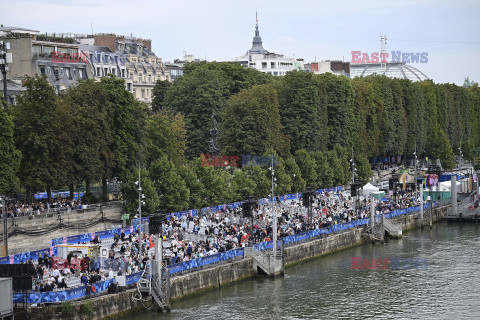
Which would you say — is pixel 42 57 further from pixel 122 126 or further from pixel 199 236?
pixel 199 236

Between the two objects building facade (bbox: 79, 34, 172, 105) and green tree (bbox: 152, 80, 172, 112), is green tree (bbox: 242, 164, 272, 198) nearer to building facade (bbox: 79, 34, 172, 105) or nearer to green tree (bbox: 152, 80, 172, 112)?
building facade (bbox: 79, 34, 172, 105)

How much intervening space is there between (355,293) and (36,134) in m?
24.3

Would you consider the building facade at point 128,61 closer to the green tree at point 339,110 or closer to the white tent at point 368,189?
the green tree at point 339,110

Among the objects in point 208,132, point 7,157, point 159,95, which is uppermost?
point 159,95

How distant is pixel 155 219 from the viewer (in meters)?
49.5

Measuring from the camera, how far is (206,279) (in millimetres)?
52219

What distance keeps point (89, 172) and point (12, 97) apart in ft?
65.3

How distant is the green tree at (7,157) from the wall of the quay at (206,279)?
539 inches

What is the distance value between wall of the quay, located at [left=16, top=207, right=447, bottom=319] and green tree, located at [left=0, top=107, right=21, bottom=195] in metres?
13.7

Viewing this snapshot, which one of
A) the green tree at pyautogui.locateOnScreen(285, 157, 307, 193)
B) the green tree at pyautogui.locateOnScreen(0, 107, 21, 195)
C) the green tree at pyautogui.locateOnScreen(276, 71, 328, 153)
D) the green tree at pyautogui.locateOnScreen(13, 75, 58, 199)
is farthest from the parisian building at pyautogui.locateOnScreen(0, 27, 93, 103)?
the green tree at pyautogui.locateOnScreen(0, 107, 21, 195)

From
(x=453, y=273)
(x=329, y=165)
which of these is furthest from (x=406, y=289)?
(x=329, y=165)

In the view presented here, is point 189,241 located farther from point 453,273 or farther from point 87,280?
point 453,273

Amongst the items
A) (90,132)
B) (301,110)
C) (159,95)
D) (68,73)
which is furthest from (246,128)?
(159,95)

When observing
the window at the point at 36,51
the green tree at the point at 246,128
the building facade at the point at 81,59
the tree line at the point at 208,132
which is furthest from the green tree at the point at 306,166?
the window at the point at 36,51
